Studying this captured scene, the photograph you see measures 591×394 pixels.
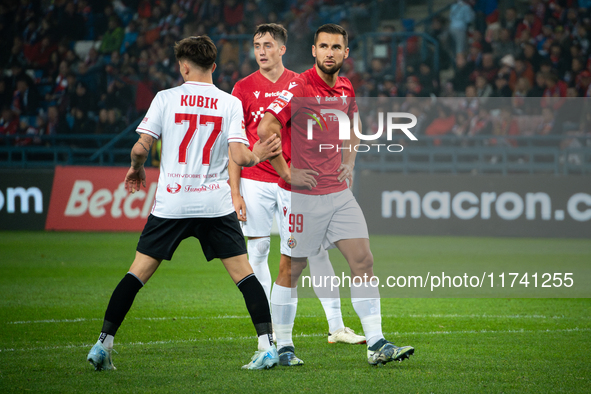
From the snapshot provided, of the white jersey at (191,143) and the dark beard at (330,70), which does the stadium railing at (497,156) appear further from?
the white jersey at (191,143)

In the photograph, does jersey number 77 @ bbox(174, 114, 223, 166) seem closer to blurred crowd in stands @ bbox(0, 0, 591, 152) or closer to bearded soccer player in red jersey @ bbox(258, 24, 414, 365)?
bearded soccer player in red jersey @ bbox(258, 24, 414, 365)

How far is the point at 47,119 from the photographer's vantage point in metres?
17.7

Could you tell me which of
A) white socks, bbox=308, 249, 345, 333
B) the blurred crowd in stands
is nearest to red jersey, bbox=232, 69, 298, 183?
white socks, bbox=308, 249, 345, 333

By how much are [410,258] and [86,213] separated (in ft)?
23.5

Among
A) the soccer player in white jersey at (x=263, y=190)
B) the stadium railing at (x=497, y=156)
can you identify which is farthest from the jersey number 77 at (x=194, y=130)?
the stadium railing at (x=497, y=156)

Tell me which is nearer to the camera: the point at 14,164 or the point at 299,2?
the point at 14,164

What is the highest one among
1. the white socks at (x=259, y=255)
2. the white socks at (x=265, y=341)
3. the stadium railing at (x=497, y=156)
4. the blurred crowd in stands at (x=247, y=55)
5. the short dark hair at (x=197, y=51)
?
the blurred crowd in stands at (x=247, y=55)

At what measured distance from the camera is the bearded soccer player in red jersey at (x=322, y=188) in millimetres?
4199

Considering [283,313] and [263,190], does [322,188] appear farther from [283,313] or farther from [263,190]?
[263,190]

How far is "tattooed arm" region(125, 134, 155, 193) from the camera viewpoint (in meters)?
3.86

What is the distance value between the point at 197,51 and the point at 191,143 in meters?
0.54

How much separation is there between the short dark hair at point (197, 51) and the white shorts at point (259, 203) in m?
1.37

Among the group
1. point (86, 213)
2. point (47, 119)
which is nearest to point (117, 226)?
point (86, 213)

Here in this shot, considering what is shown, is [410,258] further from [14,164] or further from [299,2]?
[299,2]
